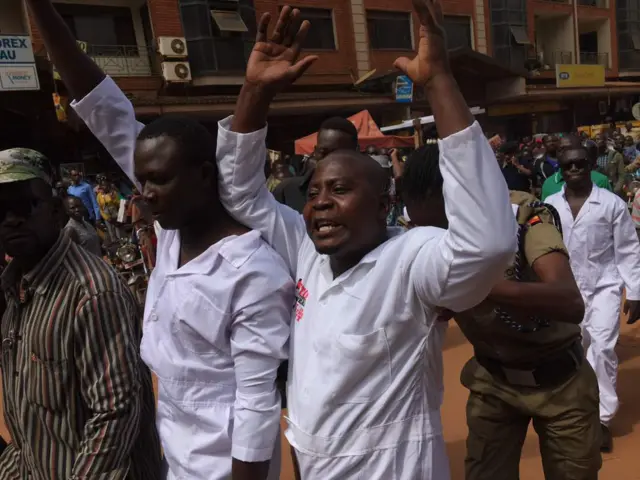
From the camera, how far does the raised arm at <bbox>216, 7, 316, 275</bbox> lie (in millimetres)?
1333

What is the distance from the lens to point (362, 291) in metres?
1.22

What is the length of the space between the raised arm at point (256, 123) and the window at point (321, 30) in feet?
53.9

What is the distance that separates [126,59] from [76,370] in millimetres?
14877

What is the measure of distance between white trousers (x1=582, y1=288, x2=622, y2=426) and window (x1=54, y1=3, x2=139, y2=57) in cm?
1406

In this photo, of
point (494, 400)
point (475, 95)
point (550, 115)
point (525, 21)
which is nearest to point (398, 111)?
point (475, 95)

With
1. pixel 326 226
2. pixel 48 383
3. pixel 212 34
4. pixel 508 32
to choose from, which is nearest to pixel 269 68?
pixel 326 226

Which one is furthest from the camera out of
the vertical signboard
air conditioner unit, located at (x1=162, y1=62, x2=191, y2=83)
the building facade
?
air conditioner unit, located at (x1=162, y1=62, x2=191, y2=83)

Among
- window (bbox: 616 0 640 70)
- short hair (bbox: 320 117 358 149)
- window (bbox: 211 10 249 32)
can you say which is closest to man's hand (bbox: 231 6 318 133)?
short hair (bbox: 320 117 358 149)

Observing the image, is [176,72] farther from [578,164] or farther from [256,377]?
[256,377]

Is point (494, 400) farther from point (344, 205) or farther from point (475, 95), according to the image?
point (475, 95)

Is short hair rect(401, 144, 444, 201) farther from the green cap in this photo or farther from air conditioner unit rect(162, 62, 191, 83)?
air conditioner unit rect(162, 62, 191, 83)

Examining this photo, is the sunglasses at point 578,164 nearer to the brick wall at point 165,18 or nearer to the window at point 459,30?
the brick wall at point 165,18

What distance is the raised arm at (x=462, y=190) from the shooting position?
0.98 m

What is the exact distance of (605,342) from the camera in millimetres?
3279
